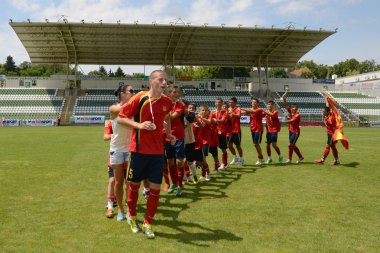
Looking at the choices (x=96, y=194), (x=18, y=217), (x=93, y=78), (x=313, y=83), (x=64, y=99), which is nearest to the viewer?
(x=18, y=217)

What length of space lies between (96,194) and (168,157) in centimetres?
173

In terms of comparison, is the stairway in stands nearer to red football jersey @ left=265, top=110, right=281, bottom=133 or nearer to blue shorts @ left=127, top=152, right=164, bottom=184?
red football jersey @ left=265, top=110, right=281, bottom=133

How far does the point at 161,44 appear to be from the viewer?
44.2 meters

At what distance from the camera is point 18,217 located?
A: 6.01 metres

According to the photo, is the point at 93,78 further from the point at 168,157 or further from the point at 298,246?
the point at 298,246

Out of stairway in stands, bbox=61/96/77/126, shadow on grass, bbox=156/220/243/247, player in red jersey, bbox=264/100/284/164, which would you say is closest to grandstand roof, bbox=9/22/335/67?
stairway in stands, bbox=61/96/77/126

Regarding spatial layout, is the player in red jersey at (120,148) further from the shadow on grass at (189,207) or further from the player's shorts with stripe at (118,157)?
the shadow on grass at (189,207)

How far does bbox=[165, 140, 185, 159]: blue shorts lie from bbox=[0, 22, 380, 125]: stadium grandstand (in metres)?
33.1

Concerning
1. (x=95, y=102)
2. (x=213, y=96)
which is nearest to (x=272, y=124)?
(x=95, y=102)

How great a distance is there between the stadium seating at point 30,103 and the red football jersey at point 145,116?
41602 mm

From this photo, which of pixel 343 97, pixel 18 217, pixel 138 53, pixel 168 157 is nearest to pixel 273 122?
pixel 168 157

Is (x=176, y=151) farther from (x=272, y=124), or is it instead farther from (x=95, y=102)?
(x=95, y=102)

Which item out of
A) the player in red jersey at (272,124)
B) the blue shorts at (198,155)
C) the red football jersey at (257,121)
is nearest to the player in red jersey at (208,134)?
the blue shorts at (198,155)

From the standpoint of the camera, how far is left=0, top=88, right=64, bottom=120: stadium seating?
44766mm
